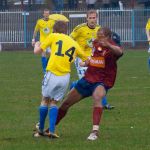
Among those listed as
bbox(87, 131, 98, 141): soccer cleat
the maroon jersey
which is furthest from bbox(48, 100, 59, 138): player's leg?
the maroon jersey

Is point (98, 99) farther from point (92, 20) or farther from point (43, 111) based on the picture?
point (92, 20)

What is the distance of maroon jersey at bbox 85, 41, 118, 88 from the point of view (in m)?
11.7

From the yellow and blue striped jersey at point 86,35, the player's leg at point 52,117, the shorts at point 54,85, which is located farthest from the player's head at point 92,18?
the player's leg at point 52,117

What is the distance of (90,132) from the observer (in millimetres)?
11930

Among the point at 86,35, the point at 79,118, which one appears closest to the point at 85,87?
the point at 79,118

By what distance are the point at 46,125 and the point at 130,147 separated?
2592 mm

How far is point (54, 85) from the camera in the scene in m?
11.4

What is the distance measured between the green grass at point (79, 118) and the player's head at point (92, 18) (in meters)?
1.74

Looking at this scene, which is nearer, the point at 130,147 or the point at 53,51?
the point at 130,147

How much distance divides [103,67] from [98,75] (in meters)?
0.16

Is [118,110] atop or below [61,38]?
below

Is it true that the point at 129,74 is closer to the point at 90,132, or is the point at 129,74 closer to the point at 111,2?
the point at 90,132

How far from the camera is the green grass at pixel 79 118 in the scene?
10.9 meters

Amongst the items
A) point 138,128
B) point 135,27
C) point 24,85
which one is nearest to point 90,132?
point 138,128
